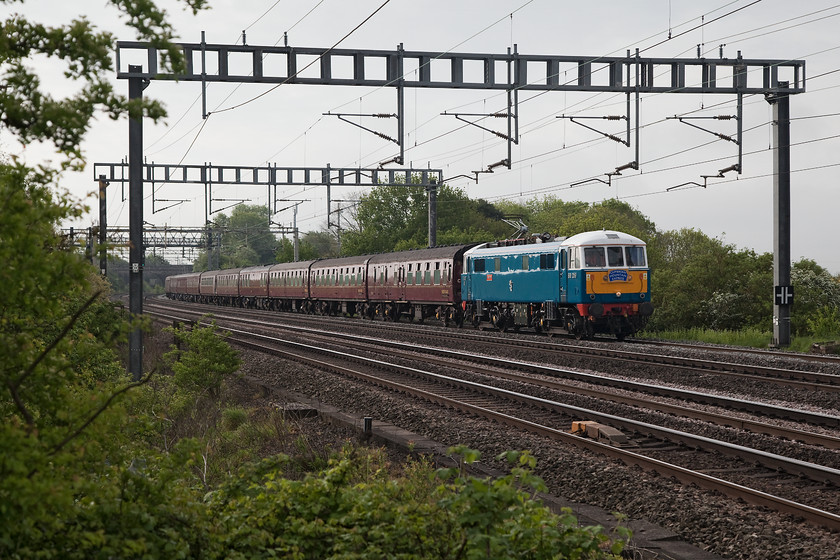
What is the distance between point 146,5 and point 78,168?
0.84 meters

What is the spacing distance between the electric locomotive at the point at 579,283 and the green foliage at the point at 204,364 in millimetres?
12548

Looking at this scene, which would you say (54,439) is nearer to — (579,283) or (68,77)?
(68,77)

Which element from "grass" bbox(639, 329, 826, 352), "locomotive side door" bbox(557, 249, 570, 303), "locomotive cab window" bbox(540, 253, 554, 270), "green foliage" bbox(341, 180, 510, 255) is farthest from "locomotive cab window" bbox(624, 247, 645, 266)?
"green foliage" bbox(341, 180, 510, 255)

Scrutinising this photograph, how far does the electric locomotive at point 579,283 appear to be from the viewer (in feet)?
83.4

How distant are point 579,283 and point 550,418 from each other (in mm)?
13353

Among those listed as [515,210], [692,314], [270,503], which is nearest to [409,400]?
[270,503]

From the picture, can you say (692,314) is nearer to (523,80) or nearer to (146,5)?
(523,80)

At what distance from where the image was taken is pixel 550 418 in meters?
12.4

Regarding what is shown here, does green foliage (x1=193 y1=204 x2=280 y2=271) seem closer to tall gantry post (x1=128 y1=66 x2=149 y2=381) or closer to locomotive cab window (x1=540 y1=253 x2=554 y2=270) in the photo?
locomotive cab window (x1=540 y1=253 x2=554 y2=270)

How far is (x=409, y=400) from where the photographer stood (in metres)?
14.6

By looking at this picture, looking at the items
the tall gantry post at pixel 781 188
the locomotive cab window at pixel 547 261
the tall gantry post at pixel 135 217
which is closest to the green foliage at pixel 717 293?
the tall gantry post at pixel 781 188

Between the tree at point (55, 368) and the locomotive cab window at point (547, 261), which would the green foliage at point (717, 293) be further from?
the tree at point (55, 368)

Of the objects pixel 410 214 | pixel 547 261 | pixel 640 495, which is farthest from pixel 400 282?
pixel 410 214

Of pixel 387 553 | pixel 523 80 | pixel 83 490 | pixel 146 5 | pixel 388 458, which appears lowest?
pixel 388 458
